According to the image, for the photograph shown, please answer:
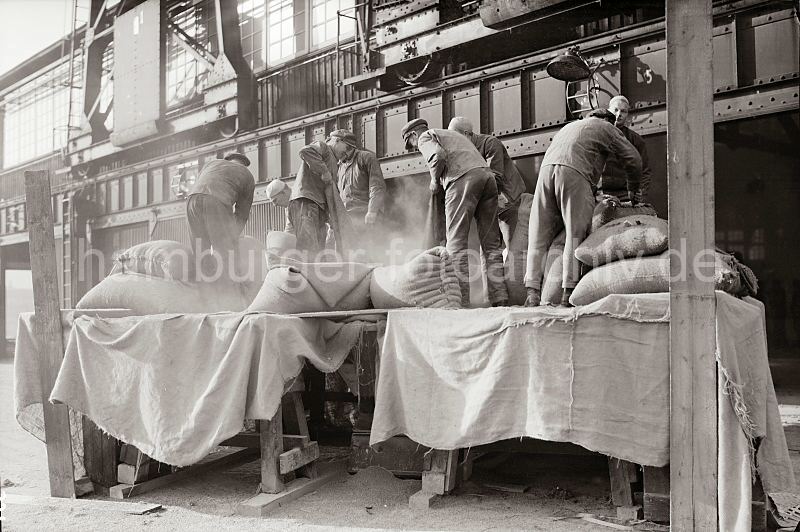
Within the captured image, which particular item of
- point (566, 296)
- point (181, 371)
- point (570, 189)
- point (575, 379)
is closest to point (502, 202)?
point (570, 189)

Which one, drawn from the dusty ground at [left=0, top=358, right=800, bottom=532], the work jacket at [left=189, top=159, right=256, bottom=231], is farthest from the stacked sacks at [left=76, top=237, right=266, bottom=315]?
the dusty ground at [left=0, top=358, right=800, bottom=532]

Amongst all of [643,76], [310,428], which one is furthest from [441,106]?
[310,428]

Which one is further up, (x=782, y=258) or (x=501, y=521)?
(x=782, y=258)

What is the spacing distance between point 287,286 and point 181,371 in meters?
0.93

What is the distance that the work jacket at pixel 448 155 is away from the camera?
5.73m

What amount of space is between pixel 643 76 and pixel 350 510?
6.19 metres

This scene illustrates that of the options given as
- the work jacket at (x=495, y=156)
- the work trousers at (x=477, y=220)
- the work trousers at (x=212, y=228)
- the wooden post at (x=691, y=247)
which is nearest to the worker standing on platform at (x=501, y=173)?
the work jacket at (x=495, y=156)

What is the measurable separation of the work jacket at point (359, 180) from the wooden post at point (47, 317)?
12.2ft

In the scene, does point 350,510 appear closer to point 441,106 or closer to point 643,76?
point 643,76

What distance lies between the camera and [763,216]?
298 inches

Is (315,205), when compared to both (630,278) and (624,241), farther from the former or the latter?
(630,278)

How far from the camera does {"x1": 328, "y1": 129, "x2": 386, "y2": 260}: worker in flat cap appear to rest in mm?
7891

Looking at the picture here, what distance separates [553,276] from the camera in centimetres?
474

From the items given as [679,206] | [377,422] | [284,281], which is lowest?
[377,422]
